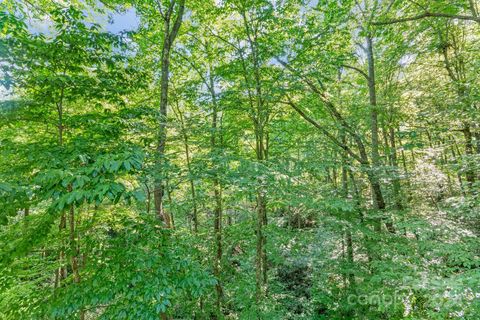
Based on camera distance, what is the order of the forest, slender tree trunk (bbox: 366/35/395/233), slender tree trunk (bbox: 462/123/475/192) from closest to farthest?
1. the forest
2. slender tree trunk (bbox: 462/123/475/192)
3. slender tree trunk (bbox: 366/35/395/233)

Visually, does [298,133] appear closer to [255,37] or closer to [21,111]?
[255,37]

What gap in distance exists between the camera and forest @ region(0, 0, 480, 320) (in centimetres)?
245

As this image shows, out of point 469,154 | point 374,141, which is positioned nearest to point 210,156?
point 374,141

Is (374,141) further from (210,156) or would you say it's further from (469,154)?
(210,156)

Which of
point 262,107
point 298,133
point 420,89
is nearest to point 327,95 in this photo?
point 298,133

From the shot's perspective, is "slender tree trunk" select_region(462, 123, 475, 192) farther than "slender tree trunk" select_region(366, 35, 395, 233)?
No

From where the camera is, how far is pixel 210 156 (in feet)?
11.9

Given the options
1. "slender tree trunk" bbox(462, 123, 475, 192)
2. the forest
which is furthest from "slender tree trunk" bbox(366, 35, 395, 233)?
"slender tree trunk" bbox(462, 123, 475, 192)

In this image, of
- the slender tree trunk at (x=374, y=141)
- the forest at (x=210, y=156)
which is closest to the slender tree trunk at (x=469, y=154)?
the forest at (x=210, y=156)

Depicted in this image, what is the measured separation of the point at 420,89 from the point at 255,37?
541cm

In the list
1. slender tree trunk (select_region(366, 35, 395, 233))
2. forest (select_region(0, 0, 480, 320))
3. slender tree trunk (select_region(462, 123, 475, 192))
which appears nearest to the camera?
forest (select_region(0, 0, 480, 320))

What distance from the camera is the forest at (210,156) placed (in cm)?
245

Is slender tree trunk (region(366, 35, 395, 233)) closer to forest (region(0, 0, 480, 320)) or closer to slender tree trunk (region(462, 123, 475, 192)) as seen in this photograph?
forest (region(0, 0, 480, 320))

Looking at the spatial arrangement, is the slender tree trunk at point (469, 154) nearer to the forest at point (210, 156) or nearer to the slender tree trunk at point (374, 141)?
the forest at point (210, 156)
